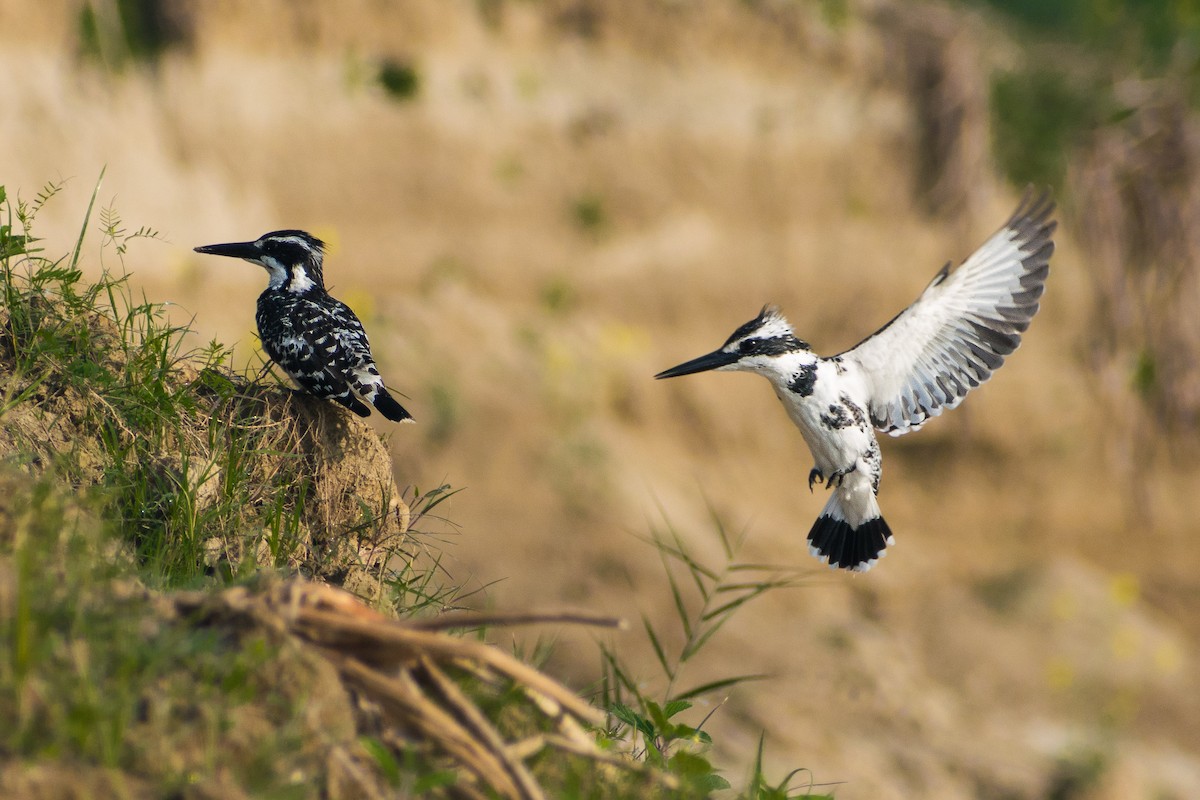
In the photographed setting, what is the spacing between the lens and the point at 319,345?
147 inches

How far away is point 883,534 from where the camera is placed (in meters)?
4.62

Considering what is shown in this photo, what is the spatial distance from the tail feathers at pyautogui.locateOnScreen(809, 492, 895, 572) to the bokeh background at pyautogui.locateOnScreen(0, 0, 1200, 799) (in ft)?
14.4

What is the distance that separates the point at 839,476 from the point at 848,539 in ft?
0.89

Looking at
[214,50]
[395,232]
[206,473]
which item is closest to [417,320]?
[395,232]

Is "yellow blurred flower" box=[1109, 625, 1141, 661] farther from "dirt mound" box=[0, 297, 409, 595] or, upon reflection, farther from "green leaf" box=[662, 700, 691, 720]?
"green leaf" box=[662, 700, 691, 720]

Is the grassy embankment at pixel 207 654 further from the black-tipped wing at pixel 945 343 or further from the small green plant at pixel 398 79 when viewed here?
the small green plant at pixel 398 79

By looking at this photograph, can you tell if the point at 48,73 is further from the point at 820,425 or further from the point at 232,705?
the point at 232,705

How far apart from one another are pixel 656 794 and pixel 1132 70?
13524mm

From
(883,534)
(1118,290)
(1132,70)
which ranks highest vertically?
(1132,70)

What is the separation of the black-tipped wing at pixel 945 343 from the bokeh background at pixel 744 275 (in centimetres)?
473

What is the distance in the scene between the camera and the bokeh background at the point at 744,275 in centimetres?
1035

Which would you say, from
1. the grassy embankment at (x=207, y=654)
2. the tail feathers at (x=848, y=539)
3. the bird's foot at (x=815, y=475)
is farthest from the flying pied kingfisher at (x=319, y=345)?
the tail feathers at (x=848, y=539)

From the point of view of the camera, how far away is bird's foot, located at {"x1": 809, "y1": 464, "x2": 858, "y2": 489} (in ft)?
14.6

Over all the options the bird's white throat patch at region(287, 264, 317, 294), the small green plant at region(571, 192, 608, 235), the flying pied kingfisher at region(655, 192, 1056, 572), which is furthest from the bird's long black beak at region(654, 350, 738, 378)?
the small green plant at region(571, 192, 608, 235)
